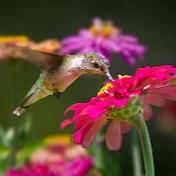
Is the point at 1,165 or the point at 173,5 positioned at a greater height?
the point at 173,5

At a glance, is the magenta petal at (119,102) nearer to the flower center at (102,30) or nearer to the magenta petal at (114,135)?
the magenta petal at (114,135)

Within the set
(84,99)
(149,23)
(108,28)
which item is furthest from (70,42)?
(149,23)

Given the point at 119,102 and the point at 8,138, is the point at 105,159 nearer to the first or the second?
the point at 8,138

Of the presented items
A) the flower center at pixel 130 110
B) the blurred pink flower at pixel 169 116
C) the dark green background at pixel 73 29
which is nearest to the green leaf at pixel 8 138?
the blurred pink flower at pixel 169 116

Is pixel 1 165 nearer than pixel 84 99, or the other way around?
pixel 1 165

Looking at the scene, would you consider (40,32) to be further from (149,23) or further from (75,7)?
(149,23)

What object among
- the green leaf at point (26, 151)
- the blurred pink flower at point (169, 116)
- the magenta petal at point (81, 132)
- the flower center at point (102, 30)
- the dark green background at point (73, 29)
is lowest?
the magenta petal at point (81, 132)
